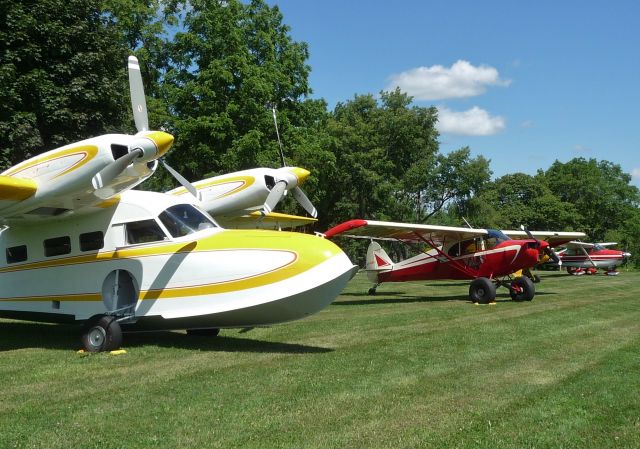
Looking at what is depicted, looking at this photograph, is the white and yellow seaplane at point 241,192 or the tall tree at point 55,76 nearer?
the white and yellow seaplane at point 241,192

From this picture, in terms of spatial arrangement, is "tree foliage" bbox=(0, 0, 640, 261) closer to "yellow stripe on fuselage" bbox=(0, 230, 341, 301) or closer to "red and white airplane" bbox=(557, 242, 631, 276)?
"red and white airplane" bbox=(557, 242, 631, 276)

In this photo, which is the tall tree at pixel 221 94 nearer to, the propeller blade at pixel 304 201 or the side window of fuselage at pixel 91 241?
the propeller blade at pixel 304 201

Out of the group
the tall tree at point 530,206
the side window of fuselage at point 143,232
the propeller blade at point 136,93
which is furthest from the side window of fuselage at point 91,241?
the tall tree at point 530,206

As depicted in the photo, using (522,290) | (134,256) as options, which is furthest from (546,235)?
(134,256)

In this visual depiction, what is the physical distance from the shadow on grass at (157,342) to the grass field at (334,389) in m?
0.05

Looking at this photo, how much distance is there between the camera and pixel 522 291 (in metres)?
18.6

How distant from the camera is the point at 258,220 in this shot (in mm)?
15180

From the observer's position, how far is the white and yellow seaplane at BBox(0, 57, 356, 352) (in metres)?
8.71

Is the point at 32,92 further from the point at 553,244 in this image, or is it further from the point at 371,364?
the point at 553,244

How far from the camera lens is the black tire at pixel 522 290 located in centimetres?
1845

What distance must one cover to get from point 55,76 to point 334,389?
19.8 m

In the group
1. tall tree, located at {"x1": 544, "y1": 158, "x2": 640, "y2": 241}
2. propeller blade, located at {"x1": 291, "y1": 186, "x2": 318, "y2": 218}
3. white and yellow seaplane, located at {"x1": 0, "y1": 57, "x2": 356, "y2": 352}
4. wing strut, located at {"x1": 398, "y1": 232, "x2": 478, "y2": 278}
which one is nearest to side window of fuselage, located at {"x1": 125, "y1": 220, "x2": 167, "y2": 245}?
white and yellow seaplane, located at {"x1": 0, "y1": 57, "x2": 356, "y2": 352}

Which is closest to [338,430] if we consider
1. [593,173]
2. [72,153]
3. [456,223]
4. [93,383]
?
[93,383]

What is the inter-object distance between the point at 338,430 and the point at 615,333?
833 cm
